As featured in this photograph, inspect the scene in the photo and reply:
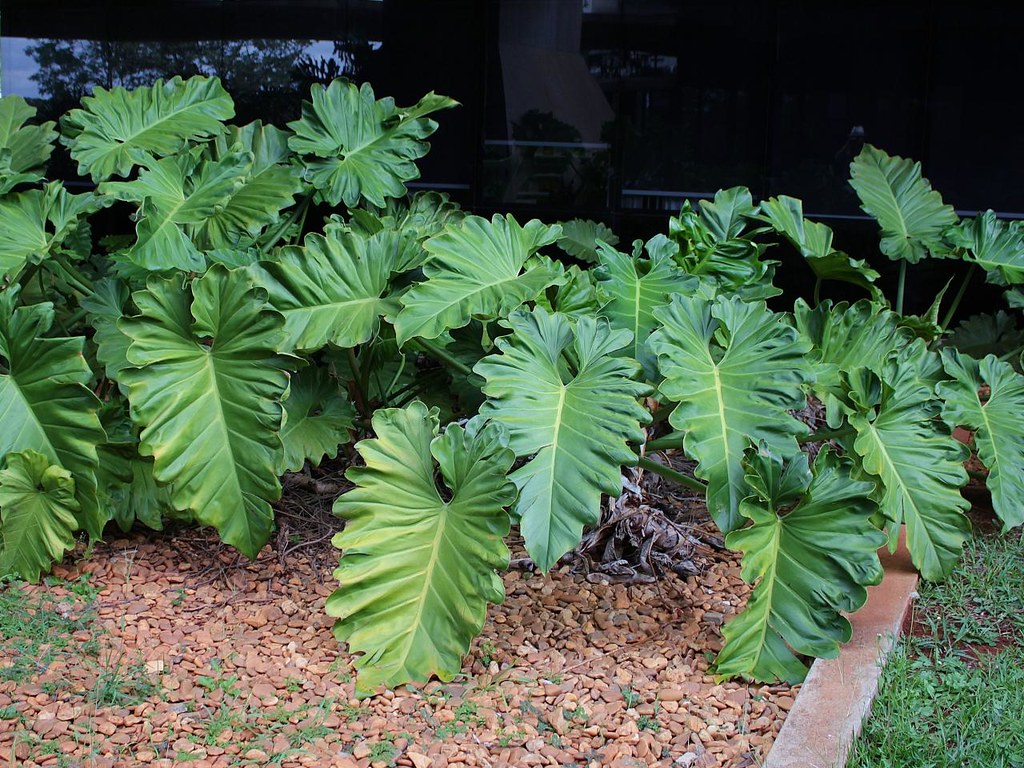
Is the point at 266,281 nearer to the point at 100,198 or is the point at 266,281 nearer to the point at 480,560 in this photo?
the point at 100,198

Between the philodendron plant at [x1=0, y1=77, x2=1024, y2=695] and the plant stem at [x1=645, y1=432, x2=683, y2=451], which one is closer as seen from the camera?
the philodendron plant at [x1=0, y1=77, x2=1024, y2=695]

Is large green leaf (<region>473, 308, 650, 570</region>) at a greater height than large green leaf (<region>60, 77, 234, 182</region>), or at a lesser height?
lesser

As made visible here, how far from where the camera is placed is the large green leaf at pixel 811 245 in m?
4.17

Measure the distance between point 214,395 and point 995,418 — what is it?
281 cm

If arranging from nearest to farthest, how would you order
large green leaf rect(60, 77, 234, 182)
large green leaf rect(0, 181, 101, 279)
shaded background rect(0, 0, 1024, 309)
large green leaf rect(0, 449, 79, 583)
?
large green leaf rect(0, 449, 79, 583), large green leaf rect(0, 181, 101, 279), large green leaf rect(60, 77, 234, 182), shaded background rect(0, 0, 1024, 309)

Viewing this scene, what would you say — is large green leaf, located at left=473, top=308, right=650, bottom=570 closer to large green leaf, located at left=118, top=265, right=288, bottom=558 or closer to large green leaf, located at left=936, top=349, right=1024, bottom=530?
large green leaf, located at left=118, top=265, right=288, bottom=558

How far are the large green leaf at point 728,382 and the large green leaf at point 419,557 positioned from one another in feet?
1.92

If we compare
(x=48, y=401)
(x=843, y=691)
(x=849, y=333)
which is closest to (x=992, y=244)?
(x=849, y=333)

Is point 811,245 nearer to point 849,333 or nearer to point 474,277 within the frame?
point 849,333

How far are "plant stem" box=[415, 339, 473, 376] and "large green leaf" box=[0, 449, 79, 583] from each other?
121 cm

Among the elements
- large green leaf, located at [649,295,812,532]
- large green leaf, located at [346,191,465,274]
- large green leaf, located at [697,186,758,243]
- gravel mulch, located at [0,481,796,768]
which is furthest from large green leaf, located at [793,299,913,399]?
large green leaf, located at [346,191,465,274]

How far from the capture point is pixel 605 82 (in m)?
6.17

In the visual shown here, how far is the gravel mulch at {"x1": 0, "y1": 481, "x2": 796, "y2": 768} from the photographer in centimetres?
250

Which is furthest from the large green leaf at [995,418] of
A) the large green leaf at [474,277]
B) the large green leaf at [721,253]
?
the large green leaf at [474,277]
